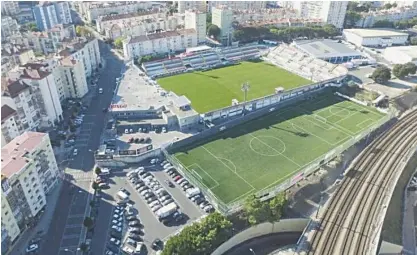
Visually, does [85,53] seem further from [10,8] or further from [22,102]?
[10,8]

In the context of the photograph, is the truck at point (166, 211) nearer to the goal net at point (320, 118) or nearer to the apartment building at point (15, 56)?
the goal net at point (320, 118)

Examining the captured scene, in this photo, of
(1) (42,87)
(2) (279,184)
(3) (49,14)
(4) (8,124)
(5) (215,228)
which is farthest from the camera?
(3) (49,14)

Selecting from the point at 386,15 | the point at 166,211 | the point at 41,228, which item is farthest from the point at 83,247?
the point at 386,15

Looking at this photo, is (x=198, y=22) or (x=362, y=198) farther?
(x=198, y=22)

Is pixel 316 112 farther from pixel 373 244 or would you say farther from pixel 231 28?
pixel 231 28

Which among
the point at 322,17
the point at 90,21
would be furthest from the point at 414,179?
the point at 90,21
